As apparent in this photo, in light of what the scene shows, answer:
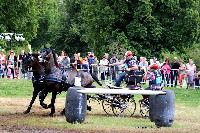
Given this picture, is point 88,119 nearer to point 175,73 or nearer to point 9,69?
point 175,73

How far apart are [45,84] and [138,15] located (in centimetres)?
3716

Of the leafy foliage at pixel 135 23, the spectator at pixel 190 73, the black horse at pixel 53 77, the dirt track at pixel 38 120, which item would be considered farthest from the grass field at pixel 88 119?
the leafy foliage at pixel 135 23

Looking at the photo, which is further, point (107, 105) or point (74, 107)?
point (107, 105)

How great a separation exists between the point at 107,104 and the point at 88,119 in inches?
106

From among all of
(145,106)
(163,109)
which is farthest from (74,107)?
(145,106)

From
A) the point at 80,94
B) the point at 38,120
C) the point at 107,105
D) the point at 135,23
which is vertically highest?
the point at 135,23

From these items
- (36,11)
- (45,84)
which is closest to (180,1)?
(36,11)

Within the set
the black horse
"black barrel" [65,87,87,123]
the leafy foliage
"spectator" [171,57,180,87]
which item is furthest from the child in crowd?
"black barrel" [65,87,87,123]

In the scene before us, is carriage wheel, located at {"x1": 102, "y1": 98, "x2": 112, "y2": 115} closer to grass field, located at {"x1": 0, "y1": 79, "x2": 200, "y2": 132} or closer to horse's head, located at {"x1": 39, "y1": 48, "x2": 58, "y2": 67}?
grass field, located at {"x1": 0, "y1": 79, "x2": 200, "y2": 132}

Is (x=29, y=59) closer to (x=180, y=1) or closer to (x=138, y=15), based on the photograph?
(x=138, y=15)

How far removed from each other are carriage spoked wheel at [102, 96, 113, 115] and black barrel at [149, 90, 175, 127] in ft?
12.2

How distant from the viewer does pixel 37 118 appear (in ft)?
63.7

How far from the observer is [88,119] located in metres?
19.7

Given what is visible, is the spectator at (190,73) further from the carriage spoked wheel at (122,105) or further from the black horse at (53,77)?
the black horse at (53,77)
